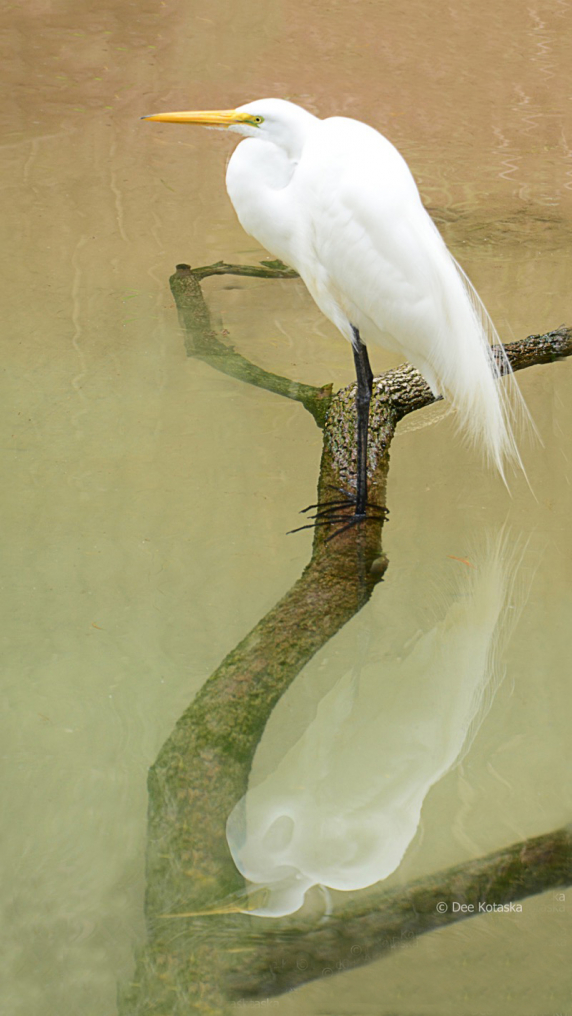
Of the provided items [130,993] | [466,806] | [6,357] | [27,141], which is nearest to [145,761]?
[130,993]

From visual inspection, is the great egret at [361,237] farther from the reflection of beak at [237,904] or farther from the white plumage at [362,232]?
the reflection of beak at [237,904]

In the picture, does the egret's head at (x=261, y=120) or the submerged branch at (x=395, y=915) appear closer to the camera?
the submerged branch at (x=395, y=915)

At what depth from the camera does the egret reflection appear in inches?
58.8

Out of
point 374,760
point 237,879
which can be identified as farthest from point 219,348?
point 237,879

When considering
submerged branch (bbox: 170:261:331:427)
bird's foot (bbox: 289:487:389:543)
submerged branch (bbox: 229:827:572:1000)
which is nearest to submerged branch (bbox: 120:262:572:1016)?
submerged branch (bbox: 229:827:572:1000)

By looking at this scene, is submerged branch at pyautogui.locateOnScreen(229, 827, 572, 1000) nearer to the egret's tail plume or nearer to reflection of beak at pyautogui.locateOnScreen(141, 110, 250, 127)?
the egret's tail plume

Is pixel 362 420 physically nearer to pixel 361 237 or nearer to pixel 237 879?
pixel 361 237

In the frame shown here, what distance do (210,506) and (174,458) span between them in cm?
24

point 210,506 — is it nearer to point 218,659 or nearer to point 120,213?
point 218,659

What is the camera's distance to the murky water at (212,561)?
56.4 inches

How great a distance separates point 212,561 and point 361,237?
82 cm

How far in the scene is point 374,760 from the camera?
177 centimetres

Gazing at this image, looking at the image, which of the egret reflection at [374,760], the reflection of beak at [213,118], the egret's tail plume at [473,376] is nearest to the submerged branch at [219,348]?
the egret's tail plume at [473,376]

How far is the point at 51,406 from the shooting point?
9.02 ft
